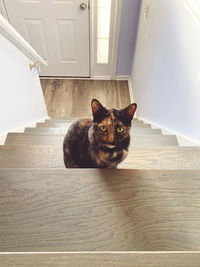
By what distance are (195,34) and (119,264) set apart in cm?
125

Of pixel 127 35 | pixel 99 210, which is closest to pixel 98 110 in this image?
pixel 99 210

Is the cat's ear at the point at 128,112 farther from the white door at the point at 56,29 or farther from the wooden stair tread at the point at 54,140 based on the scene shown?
the white door at the point at 56,29

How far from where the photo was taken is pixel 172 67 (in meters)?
1.61

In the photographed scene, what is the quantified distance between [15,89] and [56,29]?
162cm

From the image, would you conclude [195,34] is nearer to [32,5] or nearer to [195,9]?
[195,9]

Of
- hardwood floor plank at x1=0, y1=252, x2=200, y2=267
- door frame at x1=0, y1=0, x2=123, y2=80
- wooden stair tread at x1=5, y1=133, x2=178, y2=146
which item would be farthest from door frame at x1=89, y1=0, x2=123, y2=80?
hardwood floor plank at x1=0, y1=252, x2=200, y2=267

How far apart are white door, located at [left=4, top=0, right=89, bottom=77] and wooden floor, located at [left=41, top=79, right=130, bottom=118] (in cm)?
23

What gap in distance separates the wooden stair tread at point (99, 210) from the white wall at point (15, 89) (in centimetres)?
80

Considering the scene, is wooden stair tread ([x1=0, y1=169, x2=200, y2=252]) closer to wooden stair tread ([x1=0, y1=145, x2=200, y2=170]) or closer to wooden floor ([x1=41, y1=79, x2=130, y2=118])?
wooden stair tread ([x1=0, y1=145, x2=200, y2=170])

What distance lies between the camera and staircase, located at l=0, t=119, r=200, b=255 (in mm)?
693

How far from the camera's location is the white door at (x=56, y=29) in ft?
8.85

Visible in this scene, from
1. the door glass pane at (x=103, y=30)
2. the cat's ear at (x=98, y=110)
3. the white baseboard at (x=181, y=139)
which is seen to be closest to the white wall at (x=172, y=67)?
the white baseboard at (x=181, y=139)

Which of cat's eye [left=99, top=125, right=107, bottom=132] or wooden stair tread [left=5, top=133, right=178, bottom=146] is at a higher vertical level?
cat's eye [left=99, top=125, right=107, bottom=132]

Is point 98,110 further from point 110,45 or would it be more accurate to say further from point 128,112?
point 110,45
